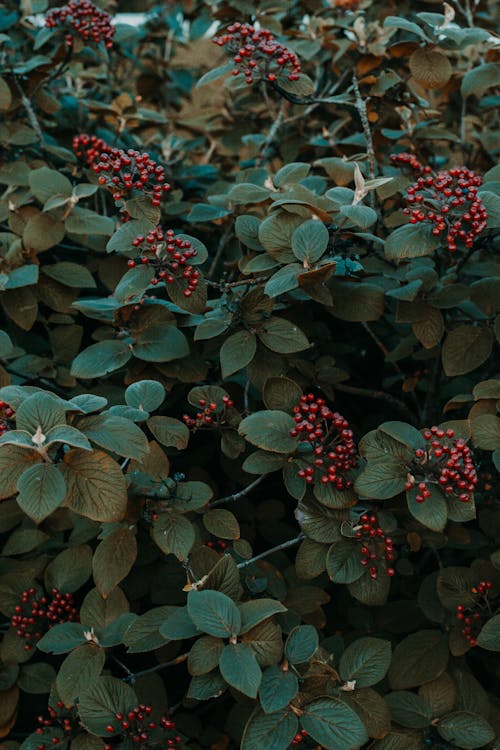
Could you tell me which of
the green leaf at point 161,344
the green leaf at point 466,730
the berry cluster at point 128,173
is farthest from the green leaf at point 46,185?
the green leaf at point 466,730

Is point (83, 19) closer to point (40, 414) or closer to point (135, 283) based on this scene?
point (135, 283)

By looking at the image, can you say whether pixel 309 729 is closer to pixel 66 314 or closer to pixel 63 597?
pixel 63 597

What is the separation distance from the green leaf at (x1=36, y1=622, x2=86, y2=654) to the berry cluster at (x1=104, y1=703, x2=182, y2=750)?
0.19 m

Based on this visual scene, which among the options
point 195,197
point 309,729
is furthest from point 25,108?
point 309,729

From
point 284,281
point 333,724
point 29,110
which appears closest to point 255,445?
point 284,281

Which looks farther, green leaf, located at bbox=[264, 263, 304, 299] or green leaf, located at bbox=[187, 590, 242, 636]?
green leaf, located at bbox=[264, 263, 304, 299]

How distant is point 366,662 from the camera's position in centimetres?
168

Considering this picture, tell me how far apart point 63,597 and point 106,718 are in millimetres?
365

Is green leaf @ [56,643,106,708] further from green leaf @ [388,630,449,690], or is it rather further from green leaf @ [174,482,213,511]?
green leaf @ [388,630,449,690]

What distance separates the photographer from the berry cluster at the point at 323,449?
5.32ft

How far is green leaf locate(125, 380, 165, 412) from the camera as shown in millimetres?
1691

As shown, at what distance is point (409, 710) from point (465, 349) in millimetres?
763

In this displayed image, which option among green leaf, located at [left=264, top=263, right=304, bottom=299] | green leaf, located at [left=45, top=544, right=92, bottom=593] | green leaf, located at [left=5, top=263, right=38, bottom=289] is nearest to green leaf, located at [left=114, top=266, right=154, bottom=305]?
green leaf, located at [left=264, top=263, right=304, bottom=299]

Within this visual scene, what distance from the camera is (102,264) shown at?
2.26m
